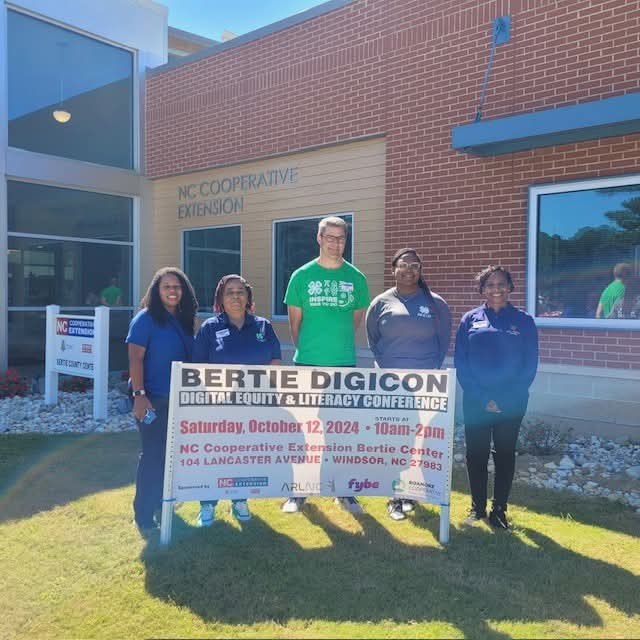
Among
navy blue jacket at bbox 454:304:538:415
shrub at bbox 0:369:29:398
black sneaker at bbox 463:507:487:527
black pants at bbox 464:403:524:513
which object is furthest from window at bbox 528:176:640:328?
shrub at bbox 0:369:29:398

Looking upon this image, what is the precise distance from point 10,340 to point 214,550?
293 inches

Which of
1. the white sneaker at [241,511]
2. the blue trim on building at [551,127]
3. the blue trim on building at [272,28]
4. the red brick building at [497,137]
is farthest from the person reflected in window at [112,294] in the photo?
the white sneaker at [241,511]

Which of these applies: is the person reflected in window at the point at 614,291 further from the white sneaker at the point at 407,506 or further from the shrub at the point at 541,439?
the white sneaker at the point at 407,506

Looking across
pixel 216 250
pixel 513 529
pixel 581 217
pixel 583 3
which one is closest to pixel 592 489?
pixel 513 529

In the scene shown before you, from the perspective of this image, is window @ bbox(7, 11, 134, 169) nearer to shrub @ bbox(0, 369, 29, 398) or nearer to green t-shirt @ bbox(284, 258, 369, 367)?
shrub @ bbox(0, 369, 29, 398)

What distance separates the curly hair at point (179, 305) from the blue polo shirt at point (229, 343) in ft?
0.57

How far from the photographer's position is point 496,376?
4219mm

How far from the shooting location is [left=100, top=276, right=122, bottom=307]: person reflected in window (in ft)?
36.8

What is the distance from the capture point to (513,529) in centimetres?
434

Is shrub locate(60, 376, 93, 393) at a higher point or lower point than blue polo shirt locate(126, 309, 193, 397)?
lower

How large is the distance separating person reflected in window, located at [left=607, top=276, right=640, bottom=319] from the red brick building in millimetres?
116

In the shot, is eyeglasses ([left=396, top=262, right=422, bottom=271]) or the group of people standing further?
eyeglasses ([left=396, top=262, right=422, bottom=271])

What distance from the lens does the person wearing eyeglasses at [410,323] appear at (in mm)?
4410

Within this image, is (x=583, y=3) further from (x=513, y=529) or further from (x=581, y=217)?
(x=513, y=529)
